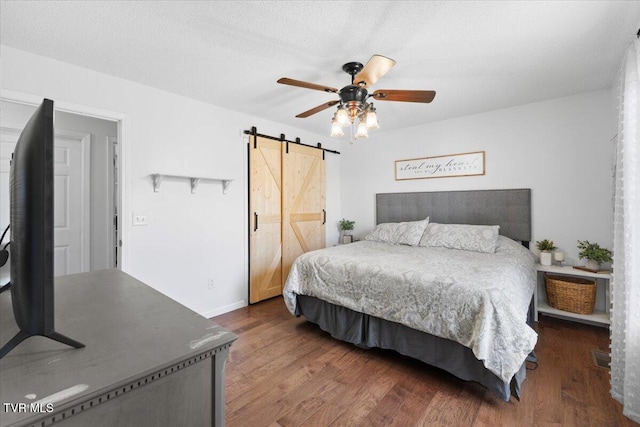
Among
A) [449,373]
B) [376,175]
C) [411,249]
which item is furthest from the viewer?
[376,175]

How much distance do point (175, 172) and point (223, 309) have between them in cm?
163

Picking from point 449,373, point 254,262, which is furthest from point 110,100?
point 449,373

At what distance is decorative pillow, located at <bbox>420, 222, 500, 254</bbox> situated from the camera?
3.10m

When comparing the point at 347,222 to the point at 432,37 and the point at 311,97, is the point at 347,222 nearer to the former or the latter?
the point at 311,97

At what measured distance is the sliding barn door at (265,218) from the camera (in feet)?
12.0

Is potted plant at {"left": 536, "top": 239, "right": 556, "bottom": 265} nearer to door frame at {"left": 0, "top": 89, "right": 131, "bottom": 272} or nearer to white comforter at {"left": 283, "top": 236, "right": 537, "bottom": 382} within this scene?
white comforter at {"left": 283, "top": 236, "right": 537, "bottom": 382}

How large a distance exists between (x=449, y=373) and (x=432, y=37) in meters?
2.39

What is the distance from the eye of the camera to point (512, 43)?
2.05 m

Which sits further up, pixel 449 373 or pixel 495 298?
pixel 495 298

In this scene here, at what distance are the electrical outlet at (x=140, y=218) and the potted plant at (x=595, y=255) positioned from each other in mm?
4303

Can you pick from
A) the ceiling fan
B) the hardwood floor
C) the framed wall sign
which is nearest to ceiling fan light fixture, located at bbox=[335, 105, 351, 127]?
the ceiling fan

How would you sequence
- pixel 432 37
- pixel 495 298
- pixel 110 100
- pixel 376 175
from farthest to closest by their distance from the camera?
pixel 376 175 → pixel 110 100 → pixel 432 37 → pixel 495 298

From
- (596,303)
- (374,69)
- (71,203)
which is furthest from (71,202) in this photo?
Answer: (596,303)

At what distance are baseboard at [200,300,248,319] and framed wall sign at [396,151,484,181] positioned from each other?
2793 mm
